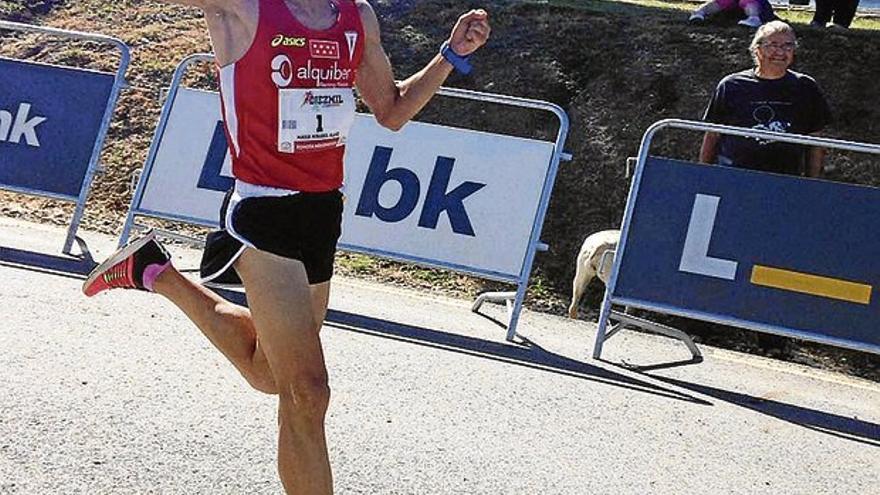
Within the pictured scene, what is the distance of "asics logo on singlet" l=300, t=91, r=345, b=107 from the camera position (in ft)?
14.4

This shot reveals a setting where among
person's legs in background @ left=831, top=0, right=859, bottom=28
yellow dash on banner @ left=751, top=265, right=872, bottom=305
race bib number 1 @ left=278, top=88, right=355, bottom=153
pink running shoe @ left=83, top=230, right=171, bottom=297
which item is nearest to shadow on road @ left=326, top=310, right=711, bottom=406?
yellow dash on banner @ left=751, top=265, right=872, bottom=305

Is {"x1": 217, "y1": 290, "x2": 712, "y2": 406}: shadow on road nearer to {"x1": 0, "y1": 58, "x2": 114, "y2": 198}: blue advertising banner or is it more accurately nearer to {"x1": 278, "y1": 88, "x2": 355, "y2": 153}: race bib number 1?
{"x1": 0, "y1": 58, "x2": 114, "y2": 198}: blue advertising banner

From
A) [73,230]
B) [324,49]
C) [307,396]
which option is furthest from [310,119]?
[73,230]

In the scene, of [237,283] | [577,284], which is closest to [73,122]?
[577,284]

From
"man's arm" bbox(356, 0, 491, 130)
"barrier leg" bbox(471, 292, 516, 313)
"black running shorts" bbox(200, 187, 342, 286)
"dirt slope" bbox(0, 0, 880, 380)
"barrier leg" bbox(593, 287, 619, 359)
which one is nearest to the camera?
"black running shorts" bbox(200, 187, 342, 286)

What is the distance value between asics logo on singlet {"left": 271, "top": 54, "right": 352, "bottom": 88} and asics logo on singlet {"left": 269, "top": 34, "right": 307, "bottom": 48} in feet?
0.13

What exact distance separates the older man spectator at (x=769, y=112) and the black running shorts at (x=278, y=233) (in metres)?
4.95

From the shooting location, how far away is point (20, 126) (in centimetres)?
1010

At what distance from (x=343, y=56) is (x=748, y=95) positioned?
4.97 meters

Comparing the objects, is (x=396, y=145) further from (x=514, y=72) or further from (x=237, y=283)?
(x=514, y=72)

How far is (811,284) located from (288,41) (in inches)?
187

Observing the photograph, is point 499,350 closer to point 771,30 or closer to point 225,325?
point 771,30

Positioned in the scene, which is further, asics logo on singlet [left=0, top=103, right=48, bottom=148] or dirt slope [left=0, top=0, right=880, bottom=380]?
dirt slope [left=0, top=0, right=880, bottom=380]

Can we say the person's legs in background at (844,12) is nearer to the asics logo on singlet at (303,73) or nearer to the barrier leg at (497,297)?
the barrier leg at (497,297)
